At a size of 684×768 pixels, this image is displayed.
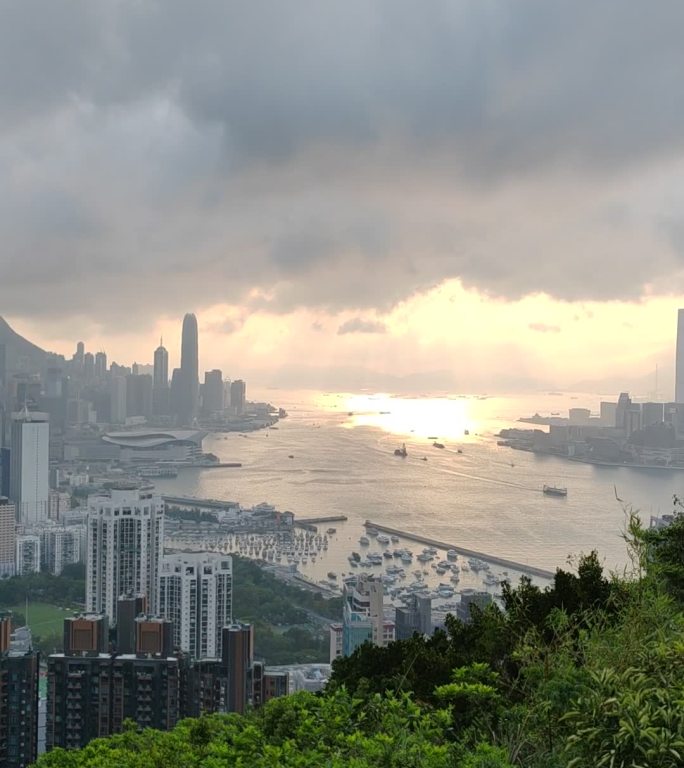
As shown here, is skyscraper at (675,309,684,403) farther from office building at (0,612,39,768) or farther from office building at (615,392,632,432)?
office building at (0,612,39,768)

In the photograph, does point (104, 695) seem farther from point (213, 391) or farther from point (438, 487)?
point (213, 391)

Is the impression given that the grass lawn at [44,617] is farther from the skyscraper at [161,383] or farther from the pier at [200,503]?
the skyscraper at [161,383]

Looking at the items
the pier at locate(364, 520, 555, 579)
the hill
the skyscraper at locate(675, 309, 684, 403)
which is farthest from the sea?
the hill

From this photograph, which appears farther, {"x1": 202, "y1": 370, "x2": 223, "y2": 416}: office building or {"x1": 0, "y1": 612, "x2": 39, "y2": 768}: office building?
{"x1": 202, "y1": 370, "x2": 223, "y2": 416}: office building

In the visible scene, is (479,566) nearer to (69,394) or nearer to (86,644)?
(86,644)

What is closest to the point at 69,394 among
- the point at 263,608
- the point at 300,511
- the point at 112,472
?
the point at 112,472

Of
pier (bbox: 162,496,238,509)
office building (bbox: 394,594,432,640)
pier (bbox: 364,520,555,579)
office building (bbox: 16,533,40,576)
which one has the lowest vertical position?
office building (bbox: 16,533,40,576)
